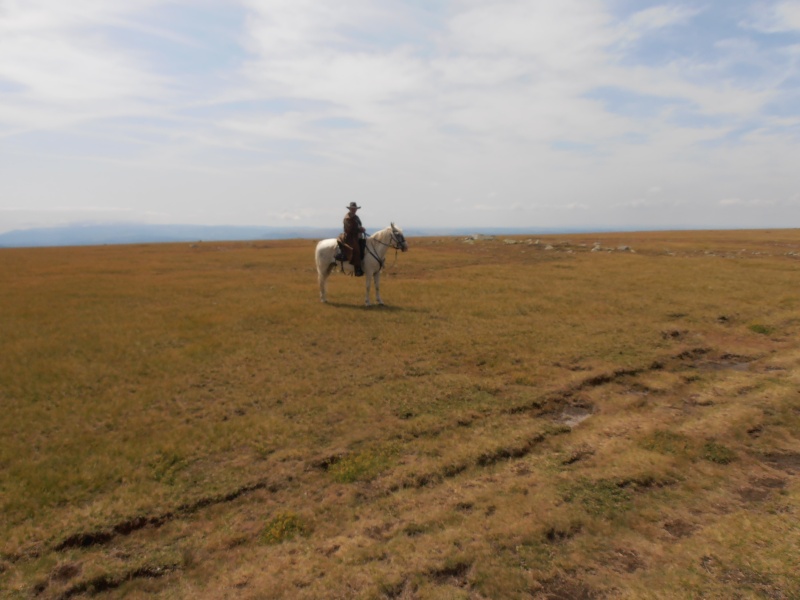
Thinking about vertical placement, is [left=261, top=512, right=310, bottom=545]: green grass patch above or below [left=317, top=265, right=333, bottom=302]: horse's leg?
below

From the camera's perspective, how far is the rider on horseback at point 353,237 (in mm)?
19562

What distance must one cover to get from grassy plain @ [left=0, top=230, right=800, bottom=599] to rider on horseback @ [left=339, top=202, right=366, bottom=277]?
314 centimetres

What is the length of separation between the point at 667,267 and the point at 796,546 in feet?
97.4

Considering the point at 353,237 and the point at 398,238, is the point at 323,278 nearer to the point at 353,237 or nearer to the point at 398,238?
the point at 353,237

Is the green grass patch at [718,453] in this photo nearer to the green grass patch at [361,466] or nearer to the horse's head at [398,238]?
the green grass patch at [361,466]

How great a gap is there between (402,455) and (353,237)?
516 inches

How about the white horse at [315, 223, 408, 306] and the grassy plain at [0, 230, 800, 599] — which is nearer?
the grassy plain at [0, 230, 800, 599]

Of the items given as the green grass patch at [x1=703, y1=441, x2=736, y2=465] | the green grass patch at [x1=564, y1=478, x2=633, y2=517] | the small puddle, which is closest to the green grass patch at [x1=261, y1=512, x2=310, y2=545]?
the green grass patch at [x1=564, y1=478, x2=633, y2=517]

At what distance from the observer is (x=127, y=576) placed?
5773mm

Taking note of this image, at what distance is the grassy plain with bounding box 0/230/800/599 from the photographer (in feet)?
18.5

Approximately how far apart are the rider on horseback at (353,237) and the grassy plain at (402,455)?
3.14 m

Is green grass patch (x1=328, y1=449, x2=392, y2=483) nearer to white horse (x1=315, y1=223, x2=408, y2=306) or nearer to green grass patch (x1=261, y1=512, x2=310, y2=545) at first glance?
green grass patch (x1=261, y1=512, x2=310, y2=545)

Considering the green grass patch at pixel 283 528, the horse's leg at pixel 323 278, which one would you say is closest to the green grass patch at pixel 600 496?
the green grass patch at pixel 283 528

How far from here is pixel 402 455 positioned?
8500 mm
